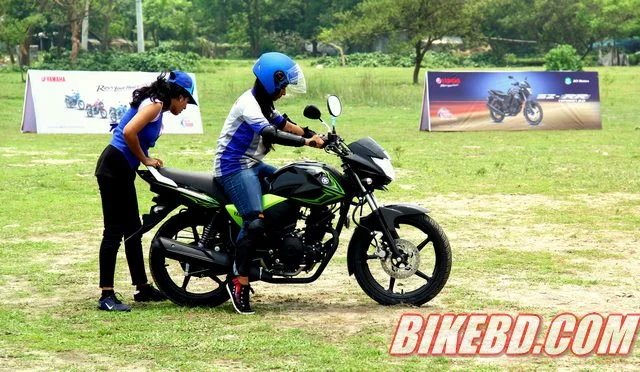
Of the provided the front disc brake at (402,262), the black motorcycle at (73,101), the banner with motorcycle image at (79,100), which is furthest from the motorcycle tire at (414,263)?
the black motorcycle at (73,101)

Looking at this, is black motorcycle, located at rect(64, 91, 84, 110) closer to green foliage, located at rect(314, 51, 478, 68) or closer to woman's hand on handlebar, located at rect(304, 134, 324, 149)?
woman's hand on handlebar, located at rect(304, 134, 324, 149)

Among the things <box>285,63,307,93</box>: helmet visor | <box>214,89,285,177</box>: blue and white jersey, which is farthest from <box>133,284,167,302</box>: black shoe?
<box>285,63,307,93</box>: helmet visor

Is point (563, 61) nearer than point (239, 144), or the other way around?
point (239, 144)

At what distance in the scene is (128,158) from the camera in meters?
8.55

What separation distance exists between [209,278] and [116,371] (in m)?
2.81

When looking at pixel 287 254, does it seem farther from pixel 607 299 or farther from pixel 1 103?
pixel 1 103

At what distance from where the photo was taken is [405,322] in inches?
311

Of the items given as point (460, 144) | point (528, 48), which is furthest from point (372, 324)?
point (528, 48)

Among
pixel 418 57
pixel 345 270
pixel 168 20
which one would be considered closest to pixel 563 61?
pixel 418 57

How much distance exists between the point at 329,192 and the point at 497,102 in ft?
66.4

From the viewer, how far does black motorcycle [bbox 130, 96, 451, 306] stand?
27.3 ft

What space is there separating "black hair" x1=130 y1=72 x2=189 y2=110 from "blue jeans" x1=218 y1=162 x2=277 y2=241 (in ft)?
2.29

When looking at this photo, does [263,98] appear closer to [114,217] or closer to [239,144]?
[239,144]

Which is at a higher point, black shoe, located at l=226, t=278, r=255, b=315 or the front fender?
the front fender
